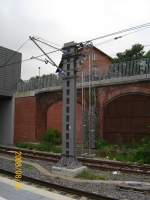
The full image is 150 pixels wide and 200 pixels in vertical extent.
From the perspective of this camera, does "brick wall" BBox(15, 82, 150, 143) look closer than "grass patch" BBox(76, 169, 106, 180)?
No

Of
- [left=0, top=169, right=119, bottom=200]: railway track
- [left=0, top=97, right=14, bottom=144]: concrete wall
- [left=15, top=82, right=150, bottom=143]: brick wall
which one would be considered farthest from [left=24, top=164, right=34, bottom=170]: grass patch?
[left=0, top=97, right=14, bottom=144]: concrete wall

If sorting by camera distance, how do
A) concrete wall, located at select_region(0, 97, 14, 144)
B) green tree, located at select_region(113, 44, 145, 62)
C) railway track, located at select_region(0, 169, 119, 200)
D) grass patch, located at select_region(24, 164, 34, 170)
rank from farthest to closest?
1. green tree, located at select_region(113, 44, 145, 62)
2. concrete wall, located at select_region(0, 97, 14, 144)
3. grass patch, located at select_region(24, 164, 34, 170)
4. railway track, located at select_region(0, 169, 119, 200)

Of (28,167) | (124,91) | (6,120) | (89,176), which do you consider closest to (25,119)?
(6,120)

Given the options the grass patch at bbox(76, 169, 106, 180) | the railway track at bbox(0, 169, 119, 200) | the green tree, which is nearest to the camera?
the railway track at bbox(0, 169, 119, 200)

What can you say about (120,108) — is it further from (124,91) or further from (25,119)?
(25,119)

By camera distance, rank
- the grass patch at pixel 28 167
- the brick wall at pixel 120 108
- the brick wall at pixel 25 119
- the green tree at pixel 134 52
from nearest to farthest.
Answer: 1. the grass patch at pixel 28 167
2. the brick wall at pixel 120 108
3. the brick wall at pixel 25 119
4. the green tree at pixel 134 52

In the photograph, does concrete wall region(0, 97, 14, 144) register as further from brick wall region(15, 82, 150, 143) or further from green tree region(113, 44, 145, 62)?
green tree region(113, 44, 145, 62)

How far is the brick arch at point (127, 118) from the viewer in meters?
22.0

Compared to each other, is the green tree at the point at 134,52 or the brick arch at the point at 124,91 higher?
the green tree at the point at 134,52

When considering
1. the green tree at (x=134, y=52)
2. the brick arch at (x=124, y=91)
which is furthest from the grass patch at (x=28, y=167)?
the green tree at (x=134, y=52)

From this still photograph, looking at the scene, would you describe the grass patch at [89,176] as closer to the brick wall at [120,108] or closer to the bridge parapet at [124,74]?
the brick wall at [120,108]

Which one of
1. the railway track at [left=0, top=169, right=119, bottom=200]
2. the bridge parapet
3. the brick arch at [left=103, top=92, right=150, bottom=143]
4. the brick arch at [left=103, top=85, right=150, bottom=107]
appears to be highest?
the bridge parapet

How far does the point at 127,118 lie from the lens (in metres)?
23.0

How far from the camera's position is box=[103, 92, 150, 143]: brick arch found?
72.3 ft
